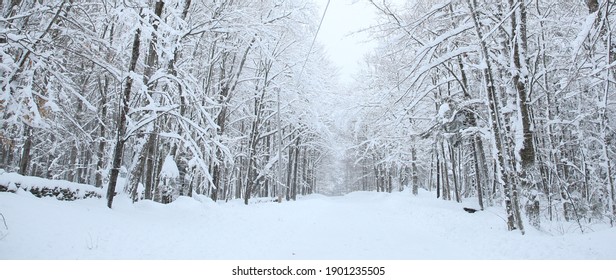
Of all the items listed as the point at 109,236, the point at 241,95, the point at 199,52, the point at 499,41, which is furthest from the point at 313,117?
the point at 109,236

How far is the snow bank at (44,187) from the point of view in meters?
5.64

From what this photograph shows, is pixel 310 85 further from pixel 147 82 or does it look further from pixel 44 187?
pixel 44 187

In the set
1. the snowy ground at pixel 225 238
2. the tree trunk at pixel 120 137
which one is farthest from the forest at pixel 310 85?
the snowy ground at pixel 225 238

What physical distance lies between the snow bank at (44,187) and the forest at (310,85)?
0.59 m

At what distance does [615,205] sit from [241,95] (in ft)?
55.2

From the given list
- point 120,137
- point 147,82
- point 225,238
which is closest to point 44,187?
point 120,137

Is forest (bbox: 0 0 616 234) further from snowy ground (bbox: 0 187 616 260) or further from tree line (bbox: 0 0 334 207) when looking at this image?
snowy ground (bbox: 0 187 616 260)

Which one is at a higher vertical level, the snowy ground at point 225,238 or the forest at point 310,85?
the forest at point 310,85

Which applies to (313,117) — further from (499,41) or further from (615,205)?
(615,205)

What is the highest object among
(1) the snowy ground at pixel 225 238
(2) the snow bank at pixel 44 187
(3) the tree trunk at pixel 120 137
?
(3) the tree trunk at pixel 120 137

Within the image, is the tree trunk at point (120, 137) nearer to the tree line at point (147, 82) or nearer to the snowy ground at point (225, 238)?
the tree line at point (147, 82)

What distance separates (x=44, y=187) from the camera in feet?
20.1
